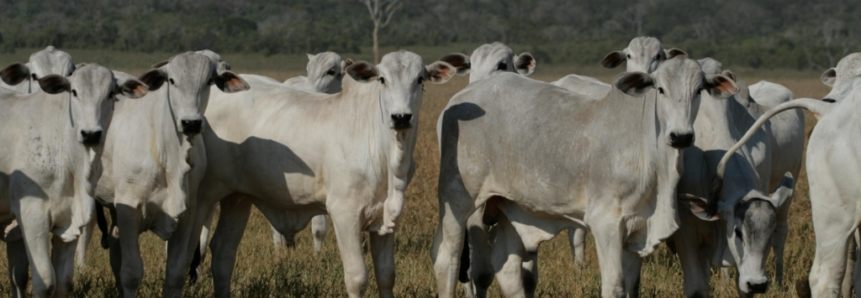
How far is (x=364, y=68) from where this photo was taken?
7059mm

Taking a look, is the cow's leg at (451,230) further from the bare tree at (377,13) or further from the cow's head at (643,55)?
the bare tree at (377,13)

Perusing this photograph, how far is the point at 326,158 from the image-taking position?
7.24m

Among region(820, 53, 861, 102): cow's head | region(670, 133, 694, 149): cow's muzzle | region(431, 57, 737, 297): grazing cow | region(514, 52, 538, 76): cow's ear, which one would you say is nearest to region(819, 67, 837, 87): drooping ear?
region(820, 53, 861, 102): cow's head

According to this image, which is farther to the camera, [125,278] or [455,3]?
[455,3]

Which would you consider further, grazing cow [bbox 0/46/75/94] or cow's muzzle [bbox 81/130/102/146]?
grazing cow [bbox 0/46/75/94]

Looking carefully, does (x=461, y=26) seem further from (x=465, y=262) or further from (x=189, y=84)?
(x=189, y=84)

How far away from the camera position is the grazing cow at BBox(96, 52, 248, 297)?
278 inches

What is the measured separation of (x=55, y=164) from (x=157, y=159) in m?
0.68

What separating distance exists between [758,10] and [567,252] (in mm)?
96053

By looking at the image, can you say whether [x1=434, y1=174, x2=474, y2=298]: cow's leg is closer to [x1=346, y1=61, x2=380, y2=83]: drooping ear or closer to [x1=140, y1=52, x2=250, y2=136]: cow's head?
[x1=346, y1=61, x2=380, y2=83]: drooping ear

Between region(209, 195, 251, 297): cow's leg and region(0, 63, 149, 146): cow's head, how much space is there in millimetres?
1525

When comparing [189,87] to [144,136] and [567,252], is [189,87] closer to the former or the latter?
[144,136]

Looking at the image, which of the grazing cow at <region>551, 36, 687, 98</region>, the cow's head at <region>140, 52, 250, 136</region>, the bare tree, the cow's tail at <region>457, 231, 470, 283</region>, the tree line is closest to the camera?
the cow's head at <region>140, 52, 250, 136</region>

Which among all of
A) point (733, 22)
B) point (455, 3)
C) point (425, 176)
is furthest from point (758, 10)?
point (425, 176)
